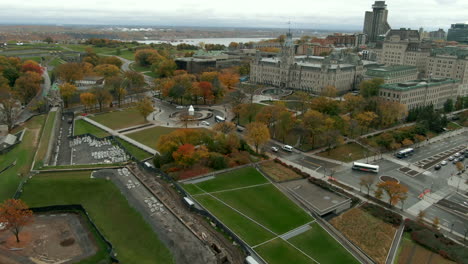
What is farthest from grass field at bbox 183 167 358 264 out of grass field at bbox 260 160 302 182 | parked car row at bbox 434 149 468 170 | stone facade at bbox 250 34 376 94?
stone facade at bbox 250 34 376 94

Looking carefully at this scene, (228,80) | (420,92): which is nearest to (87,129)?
(228,80)

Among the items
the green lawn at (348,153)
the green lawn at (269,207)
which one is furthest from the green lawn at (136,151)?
the green lawn at (348,153)

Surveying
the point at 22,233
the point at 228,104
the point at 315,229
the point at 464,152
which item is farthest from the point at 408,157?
the point at 22,233

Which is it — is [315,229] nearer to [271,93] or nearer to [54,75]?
[271,93]

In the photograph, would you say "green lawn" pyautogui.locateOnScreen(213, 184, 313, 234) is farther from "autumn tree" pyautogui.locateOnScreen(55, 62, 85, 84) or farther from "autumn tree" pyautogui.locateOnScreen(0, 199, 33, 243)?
"autumn tree" pyautogui.locateOnScreen(55, 62, 85, 84)

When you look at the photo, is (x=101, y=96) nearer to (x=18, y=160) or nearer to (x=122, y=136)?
(x=122, y=136)
